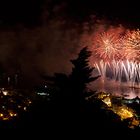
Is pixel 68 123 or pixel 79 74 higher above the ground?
pixel 79 74

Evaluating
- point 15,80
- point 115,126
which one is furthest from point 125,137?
point 15,80

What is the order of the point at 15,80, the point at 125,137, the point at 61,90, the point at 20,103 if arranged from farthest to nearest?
the point at 15,80, the point at 20,103, the point at 61,90, the point at 125,137

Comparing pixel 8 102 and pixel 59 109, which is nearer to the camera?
pixel 59 109

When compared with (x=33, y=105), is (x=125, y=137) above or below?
below

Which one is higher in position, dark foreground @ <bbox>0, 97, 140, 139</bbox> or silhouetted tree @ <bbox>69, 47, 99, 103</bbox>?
silhouetted tree @ <bbox>69, 47, 99, 103</bbox>

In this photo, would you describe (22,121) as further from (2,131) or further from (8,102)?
(8,102)

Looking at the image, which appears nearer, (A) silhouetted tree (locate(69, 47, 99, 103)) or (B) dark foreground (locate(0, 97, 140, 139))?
(B) dark foreground (locate(0, 97, 140, 139))

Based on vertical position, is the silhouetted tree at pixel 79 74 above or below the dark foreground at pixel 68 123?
above

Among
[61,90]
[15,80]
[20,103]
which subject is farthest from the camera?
[15,80]

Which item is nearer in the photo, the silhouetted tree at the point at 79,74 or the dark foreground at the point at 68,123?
the dark foreground at the point at 68,123
